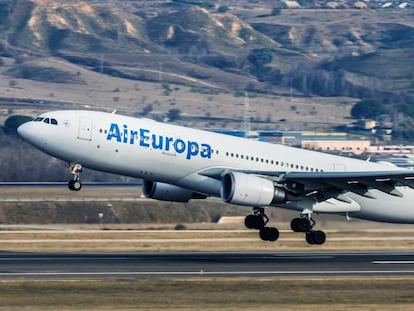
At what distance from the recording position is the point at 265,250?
195ft

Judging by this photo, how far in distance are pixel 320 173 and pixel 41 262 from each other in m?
13.2

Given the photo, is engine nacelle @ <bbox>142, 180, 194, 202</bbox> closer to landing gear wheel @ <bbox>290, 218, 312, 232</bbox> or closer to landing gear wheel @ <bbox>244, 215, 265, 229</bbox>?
landing gear wheel @ <bbox>244, 215, 265, 229</bbox>

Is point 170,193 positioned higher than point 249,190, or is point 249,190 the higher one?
point 249,190

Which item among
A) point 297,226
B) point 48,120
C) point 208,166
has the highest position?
point 48,120

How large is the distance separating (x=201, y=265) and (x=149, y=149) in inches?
246

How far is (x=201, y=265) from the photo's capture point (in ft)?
164

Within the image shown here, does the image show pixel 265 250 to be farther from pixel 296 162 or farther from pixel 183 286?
pixel 183 286

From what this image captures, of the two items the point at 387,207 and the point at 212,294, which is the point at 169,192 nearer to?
the point at 387,207

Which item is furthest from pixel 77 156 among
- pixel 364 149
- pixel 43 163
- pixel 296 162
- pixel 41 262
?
pixel 364 149

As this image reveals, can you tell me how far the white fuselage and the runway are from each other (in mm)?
3084

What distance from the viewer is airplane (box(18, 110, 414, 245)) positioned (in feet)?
172

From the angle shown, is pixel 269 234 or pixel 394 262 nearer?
pixel 394 262

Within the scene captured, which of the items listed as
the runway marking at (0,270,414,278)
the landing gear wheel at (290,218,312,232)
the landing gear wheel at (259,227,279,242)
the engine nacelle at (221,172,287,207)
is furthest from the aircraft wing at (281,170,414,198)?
the runway marking at (0,270,414,278)

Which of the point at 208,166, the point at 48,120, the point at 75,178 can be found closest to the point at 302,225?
the point at 208,166
